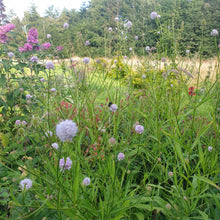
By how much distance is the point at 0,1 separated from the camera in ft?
6.70

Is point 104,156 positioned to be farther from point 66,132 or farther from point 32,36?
point 32,36

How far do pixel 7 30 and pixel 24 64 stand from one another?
437 millimetres

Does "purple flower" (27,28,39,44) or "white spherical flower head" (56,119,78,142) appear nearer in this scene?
"white spherical flower head" (56,119,78,142)

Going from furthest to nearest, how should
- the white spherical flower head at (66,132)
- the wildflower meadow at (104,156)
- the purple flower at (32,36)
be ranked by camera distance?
the purple flower at (32,36)
the wildflower meadow at (104,156)
the white spherical flower head at (66,132)

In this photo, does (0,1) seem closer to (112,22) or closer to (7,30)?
(7,30)

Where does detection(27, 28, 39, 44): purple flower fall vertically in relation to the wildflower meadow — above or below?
above

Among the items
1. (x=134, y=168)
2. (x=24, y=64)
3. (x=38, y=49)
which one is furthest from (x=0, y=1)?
(x=134, y=168)

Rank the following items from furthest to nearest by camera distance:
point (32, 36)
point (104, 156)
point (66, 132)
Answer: point (32, 36), point (104, 156), point (66, 132)

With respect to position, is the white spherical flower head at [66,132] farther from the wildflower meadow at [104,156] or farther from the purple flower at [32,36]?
the purple flower at [32,36]

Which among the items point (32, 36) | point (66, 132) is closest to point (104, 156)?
point (66, 132)

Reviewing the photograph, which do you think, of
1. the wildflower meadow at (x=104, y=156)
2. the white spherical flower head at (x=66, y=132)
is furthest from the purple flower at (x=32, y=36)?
the white spherical flower head at (x=66, y=132)

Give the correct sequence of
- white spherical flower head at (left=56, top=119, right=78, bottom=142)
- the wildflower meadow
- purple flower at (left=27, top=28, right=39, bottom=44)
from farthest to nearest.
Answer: purple flower at (left=27, top=28, right=39, bottom=44) < the wildflower meadow < white spherical flower head at (left=56, top=119, right=78, bottom=142)

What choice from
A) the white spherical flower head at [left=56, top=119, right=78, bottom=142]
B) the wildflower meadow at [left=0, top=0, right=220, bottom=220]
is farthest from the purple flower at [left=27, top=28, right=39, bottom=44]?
the white spherical flower head at [left=56, top=119, right=78, bottom=142]

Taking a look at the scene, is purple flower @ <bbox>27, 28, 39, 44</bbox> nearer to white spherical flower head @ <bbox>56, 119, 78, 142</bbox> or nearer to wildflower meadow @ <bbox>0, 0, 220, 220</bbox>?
wildflower meadow @ <bbox>0, 0, 220, 220</bbox>
